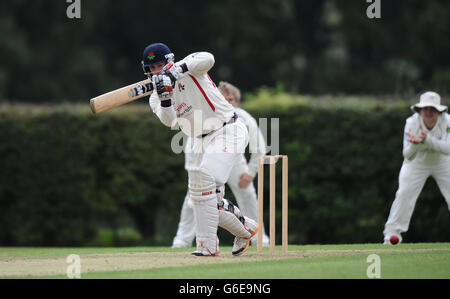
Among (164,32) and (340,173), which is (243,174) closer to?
(340,173)

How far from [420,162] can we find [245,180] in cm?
199

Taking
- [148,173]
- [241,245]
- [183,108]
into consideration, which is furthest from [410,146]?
[148,173]

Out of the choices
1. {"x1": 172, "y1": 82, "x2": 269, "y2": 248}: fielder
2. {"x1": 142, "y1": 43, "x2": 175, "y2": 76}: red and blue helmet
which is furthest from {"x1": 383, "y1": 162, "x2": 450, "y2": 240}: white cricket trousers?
{"x1": 142, "y1": 43, "x2": 175, "y2": 76}: red and blue helmet

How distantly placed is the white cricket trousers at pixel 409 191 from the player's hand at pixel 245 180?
1.66 metres

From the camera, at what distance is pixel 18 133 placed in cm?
1288

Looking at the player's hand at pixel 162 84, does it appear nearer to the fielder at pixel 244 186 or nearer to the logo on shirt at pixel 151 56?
the logo on shirt at pixel 151 56

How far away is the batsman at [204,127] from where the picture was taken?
7309 millimetres

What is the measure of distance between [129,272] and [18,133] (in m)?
6.93

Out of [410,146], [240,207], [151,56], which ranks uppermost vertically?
[151,56]

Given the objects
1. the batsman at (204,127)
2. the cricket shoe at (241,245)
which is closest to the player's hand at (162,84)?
the batsman at (204,127)

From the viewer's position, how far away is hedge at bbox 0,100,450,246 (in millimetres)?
12141

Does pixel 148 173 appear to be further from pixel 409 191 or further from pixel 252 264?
pixel 252 264

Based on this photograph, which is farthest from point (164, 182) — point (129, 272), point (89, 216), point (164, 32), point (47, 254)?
point (164, 32)

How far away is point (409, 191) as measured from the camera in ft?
31.5
